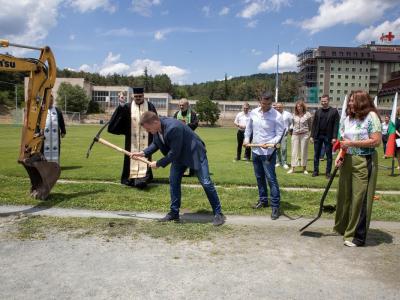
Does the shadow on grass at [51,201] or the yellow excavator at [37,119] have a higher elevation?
the yellow excavator at [37,119]

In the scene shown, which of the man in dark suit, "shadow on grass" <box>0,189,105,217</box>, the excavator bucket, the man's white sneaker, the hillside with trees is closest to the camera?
the man's white sneaker

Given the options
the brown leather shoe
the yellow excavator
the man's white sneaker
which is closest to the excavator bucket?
the yellow excavator

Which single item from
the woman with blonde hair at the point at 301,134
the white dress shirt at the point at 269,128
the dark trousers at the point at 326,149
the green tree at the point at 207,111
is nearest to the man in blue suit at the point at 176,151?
the white dress shirt at the point at 269,128

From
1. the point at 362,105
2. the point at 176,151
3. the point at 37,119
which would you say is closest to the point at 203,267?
the point at 176,151

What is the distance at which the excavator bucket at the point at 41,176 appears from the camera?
25.1ft

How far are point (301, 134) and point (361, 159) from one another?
6722 millimetres

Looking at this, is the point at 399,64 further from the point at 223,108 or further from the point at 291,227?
the point at 291,227

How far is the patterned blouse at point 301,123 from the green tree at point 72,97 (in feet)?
326

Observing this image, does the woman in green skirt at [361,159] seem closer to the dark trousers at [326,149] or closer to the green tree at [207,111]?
the dark trousers at [326,149]

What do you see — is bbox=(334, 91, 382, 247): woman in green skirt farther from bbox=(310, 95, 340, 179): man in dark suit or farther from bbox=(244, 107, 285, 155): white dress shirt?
bbox=(310, 95, 340, 179): man in dark suit

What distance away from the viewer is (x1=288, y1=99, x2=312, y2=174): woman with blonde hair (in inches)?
469

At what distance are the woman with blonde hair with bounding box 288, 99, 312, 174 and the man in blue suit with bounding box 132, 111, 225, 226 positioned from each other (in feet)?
19.0

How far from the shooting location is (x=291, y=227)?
6238 mm

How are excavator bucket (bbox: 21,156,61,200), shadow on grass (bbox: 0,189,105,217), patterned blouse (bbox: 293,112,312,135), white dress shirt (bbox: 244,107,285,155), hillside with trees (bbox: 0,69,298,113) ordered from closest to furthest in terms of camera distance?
1. shadow on grass (bbox: 0,189,105,217)
2. white dress shirt (bbox: 244,107,285,155)
3. excavator bucket (bbox: 21,156,61,200)
4. patterned blouse (bbox: 293,112,312,135)
5. hillside with trees (bbox: 0,69,298,113)
